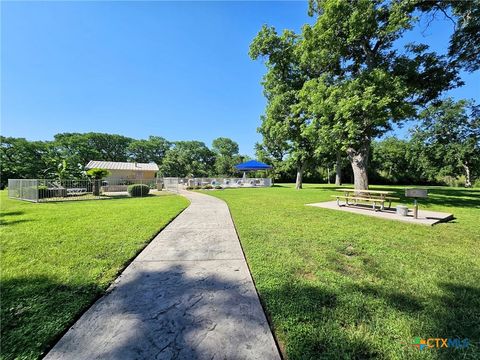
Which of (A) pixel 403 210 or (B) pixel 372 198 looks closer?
(A) pixel 403 210

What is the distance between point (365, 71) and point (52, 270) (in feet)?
44.9

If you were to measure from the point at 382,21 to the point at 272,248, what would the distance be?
1282cm

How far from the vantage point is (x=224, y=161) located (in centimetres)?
4688

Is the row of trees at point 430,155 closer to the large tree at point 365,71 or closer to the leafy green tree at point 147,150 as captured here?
the large tree at point 365,71

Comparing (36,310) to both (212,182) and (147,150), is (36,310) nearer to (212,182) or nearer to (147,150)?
(212,182)

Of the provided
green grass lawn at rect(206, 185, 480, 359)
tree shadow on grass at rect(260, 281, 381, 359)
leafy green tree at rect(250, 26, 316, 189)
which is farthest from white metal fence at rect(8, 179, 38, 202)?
leafy green tree at rect(250, 26, 316, 189)

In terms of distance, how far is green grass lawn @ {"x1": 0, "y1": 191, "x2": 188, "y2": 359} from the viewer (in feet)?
6.40

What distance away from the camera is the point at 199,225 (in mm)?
6176

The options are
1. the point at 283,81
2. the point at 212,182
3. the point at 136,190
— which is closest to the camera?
the point at 136,190

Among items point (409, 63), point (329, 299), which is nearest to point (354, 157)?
point (409, 63)

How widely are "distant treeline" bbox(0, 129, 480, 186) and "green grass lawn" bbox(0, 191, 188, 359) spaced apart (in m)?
17.5

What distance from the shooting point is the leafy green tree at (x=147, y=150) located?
55.7 metres

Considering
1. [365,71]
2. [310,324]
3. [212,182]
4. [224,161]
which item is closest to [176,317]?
[310,324]

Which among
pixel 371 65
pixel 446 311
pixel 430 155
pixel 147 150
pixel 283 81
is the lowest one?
pixel 446 311
